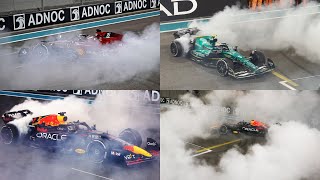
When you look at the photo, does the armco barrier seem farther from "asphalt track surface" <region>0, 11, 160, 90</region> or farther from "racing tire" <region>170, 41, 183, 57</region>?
"racing tire" <region>170, 41, 183, 57</region>

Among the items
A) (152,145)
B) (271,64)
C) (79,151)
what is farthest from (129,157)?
(271,64)

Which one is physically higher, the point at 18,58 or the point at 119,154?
the point at 18,58

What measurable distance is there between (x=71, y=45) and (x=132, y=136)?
3.36 ft

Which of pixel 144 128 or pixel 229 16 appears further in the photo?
→ pixel 144 128

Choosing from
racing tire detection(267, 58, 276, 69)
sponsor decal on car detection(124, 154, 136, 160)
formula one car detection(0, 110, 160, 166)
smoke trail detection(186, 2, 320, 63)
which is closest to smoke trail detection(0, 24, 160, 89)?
formula one car detection(0, 110, 160, 166)

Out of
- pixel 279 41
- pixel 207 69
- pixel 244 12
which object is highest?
pixel 244 12

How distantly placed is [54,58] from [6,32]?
0.50 meters

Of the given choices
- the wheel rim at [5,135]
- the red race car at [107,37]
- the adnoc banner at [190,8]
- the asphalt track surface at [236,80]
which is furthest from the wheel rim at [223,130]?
the wheel rim at [5,135]

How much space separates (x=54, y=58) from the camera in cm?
400

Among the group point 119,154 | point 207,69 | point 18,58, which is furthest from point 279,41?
point 18,58

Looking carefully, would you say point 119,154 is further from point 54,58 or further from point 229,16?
point 229,16

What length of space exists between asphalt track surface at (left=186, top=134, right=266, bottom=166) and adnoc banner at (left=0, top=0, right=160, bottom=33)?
1.36m

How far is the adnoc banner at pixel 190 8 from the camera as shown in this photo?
12.0 feet

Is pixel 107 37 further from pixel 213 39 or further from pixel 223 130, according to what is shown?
pixel 223 130
